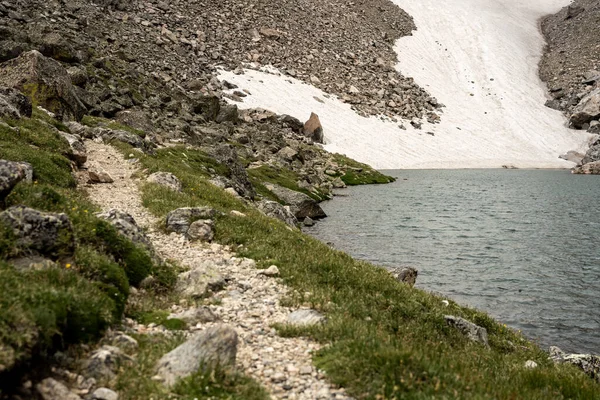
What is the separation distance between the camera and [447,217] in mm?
47594

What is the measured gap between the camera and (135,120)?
4803 centimetres

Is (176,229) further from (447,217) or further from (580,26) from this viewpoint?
(580,26)

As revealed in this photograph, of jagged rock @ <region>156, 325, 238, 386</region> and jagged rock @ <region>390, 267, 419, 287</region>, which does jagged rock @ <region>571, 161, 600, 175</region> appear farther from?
jagged rock @ <region>156, 325, 238, 386</region>

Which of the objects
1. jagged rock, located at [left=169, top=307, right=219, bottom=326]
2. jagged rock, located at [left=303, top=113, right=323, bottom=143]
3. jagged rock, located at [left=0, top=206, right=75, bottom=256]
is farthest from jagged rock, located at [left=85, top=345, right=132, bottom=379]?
jagged rock, located at [left=303, top=113, right=323, bottom=143]

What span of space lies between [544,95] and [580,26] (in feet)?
124

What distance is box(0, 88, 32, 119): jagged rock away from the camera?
2641cm

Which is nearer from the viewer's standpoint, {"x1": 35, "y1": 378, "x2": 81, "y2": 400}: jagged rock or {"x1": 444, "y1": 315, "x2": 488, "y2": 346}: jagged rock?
{"x1": 35, "y1": 378, "x2": 81, "y2": 400}: jagged rock

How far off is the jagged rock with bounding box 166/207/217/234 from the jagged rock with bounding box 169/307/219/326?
7.02 metres

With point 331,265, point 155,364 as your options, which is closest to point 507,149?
point 331,265

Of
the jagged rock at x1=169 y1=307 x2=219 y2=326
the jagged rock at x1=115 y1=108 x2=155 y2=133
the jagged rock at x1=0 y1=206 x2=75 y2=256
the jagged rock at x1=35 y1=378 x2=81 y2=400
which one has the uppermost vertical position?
the jagged rock at x1=0 y1=206 x2=75 y2=256

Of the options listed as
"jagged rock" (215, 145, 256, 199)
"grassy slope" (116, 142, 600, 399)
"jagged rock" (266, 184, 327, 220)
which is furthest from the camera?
"jagged rock" (266, 184, 327, 220)

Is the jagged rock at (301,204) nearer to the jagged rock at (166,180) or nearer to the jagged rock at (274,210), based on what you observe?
the jagged rock at (274,210)

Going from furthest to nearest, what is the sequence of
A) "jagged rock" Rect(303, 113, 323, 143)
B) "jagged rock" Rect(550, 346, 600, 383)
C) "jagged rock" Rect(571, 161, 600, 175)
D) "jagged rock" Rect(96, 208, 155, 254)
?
"jagged rock" Rect(571, 161, 600, 175), "jagged rock" Rect(303, 113, 323, 143), "jagged rock" Rect(550, 346, 600, 383), "jagged rock" Rect(96, 208, 155, 254)

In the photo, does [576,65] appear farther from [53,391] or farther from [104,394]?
[53,391]
